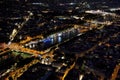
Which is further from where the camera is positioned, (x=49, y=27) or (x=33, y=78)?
(x=49, y=27)

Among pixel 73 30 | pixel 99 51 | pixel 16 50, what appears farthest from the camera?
pixel 73 30

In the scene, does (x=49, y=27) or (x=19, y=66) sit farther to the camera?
(x=49, y=27)

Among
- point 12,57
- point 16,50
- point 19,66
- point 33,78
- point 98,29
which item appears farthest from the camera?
point 98,29

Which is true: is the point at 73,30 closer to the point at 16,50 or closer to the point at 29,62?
the point at 16,50

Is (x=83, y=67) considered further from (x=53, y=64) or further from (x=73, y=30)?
(x=73, y=30)

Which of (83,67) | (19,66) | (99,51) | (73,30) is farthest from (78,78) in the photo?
(73,30)

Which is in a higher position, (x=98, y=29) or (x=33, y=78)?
(x=33, y=78)

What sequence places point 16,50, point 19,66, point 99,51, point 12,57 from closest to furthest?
point 19,66 < point 12,57 < point 16,50 < point 99,51

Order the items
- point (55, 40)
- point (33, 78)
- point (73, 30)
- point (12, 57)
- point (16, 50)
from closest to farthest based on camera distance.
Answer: point (33, 78)
point (12, 57)
point (16, 50)
point (55, 40)
point (73, 30)

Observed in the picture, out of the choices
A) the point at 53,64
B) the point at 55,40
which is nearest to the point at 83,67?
the point at 53,64
